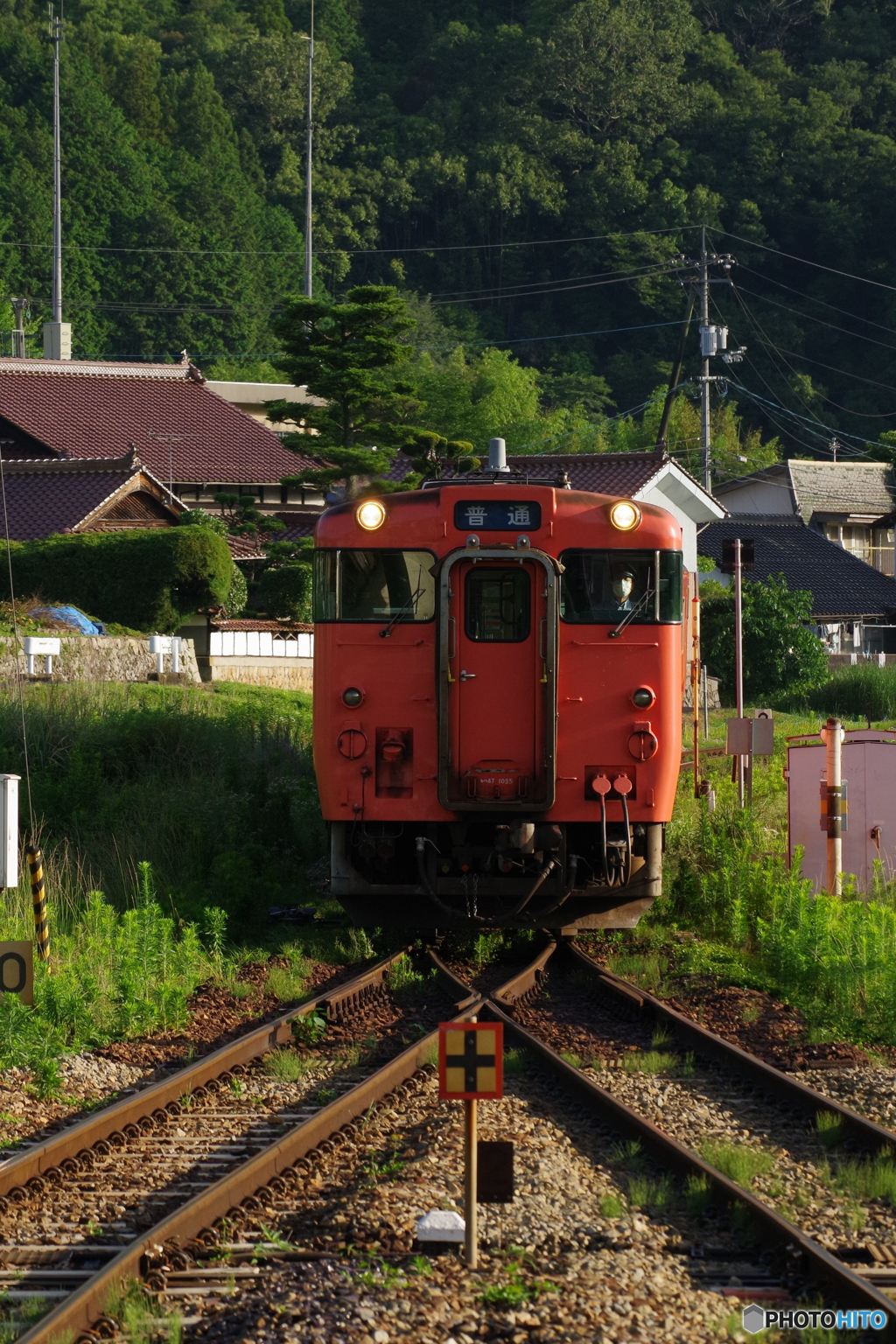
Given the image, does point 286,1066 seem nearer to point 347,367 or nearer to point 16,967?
point 16,967

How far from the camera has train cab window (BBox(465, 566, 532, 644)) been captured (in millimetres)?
10398

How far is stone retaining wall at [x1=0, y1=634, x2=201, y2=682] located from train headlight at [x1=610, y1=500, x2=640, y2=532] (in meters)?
11.6

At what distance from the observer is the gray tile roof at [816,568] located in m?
47.6

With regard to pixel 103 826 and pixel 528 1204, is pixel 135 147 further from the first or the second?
pixel 528 1204

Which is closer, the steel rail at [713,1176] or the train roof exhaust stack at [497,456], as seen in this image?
the steel rail at [713,1176]

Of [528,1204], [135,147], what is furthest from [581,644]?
[135,147]

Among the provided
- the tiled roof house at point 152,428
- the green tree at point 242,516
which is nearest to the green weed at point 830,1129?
the green tree at point 242,516

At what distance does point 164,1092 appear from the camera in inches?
287

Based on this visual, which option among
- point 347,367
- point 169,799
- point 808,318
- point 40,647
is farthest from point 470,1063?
point 808,318

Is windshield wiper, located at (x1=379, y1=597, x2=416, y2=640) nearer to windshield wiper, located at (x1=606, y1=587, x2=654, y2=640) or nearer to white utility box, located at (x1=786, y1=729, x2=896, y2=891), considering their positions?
windshield wiper, located at (x1=606, y1=587, x2=654, y2=640)

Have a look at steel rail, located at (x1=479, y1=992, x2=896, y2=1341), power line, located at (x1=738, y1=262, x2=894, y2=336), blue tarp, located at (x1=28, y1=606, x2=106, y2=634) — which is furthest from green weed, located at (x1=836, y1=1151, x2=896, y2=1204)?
power line, located at (x1=738, y1=262, x2=894, y2=336)

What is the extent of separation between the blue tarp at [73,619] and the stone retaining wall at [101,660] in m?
1.37

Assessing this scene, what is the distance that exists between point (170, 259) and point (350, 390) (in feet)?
155

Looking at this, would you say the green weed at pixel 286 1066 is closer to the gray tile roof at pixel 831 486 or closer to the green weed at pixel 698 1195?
the green weed at pixel 698 1195
